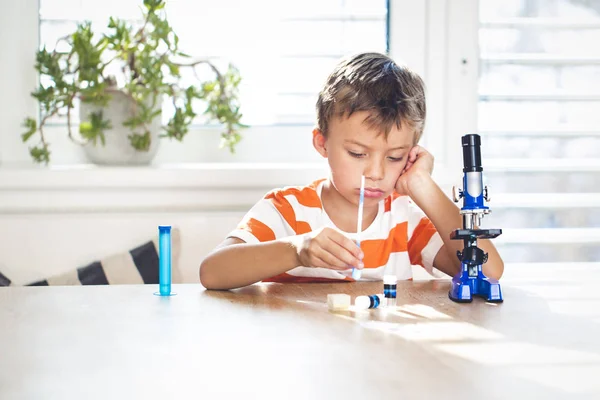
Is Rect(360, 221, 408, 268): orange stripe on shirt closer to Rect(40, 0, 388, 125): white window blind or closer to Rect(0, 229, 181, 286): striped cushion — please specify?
Rect(0, 229, 181, 286): striped cushion

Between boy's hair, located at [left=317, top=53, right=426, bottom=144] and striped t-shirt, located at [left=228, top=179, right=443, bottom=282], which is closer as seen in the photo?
boy's hair, located at [left=317, top=53, right=426, bottom=144]

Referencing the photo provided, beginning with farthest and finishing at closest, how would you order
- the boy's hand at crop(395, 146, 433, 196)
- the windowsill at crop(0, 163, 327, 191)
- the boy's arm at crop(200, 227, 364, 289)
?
the windowsill at crop(0, 163, 327, 191), the boy's hand at crop(395, 146, 433, 196), the boy's arm at crop(200, 227, 364, 289)

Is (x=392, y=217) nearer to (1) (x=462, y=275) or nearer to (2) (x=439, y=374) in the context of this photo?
(1) (x=462, y=275)

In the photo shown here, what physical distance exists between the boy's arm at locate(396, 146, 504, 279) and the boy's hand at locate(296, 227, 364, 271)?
0.39m

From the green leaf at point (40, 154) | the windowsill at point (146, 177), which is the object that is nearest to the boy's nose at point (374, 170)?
the windowsill at point (146, 177)

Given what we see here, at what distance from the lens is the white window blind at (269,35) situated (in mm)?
2193

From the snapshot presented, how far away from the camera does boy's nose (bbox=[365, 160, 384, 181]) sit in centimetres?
149

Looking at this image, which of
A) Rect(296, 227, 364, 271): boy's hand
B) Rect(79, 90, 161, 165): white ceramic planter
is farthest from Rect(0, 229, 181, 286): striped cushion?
Rect(296, 227, 364, 271): boy's hand

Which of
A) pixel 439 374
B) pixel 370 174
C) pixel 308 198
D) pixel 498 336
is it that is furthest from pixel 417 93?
pixel 439 374

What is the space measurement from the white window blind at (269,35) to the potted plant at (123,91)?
0.07 metres

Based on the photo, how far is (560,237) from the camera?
7.22 feet

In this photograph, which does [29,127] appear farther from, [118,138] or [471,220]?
[471,220]

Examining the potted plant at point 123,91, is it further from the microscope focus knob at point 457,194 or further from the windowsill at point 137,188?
the microscope focus knob at point 457,194

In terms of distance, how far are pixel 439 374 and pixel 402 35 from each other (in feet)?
5.07
